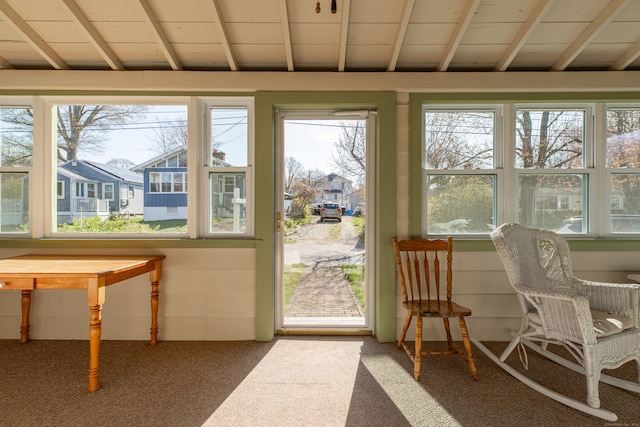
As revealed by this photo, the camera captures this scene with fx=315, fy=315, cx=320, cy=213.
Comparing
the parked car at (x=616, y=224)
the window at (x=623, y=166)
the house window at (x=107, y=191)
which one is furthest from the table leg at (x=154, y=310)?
the window at (x=623, y=166)

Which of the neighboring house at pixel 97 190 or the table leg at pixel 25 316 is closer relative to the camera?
the table leg at pixel 25 316

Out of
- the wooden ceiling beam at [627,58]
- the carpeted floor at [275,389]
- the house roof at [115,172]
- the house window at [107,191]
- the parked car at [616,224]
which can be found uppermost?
the wooden ceiling beam at [627,58]

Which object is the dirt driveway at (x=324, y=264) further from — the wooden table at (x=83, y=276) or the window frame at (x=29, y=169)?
the window frame at (x=29, y=169)

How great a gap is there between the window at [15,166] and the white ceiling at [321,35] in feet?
1.44

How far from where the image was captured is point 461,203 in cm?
288

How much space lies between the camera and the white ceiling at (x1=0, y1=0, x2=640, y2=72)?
216cm

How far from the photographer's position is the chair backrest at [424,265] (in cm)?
254

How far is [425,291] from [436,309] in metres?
0.53

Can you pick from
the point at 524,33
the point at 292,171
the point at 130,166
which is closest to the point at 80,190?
the point at 130,166

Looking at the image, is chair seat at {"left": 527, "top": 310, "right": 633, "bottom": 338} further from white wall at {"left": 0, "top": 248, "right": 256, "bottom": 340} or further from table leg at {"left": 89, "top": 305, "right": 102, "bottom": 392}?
table leg at {"left": 89, "top": 305, "right": 102, "bottom": 392}

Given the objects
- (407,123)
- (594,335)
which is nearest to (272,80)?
(407,123)

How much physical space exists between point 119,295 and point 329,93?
8.44 ft

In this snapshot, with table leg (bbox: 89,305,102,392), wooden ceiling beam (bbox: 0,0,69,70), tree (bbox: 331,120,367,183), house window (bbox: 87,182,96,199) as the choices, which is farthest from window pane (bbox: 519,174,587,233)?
wooden ceiling beam (bbox: 0,0,69,70)

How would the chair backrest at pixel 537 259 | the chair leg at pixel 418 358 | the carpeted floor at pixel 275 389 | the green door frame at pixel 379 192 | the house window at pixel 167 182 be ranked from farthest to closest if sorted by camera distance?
1. the house window at pixel 167 182
2. the green door frame at pixel 379 192
3. the chair backrest at pixel 537 259
4. the chair leg at pixel 418 358
5. the carpeted floor at pixel 275 389
